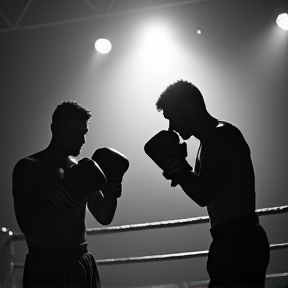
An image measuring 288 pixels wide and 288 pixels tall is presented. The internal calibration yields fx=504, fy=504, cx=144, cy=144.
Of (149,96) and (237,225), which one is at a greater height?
(149,96)

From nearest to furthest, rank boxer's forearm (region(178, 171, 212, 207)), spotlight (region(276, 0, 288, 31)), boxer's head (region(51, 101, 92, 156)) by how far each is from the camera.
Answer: boxer's forearm (region(178, 171, 212, 207)) → boxer's head (region(51, 101, 92, 156)) → spotlight (region(276, 0, 288, 31))

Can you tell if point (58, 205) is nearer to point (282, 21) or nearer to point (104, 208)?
point (104, 208)

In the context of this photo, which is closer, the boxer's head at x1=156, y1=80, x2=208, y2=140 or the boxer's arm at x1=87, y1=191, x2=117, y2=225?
the boxer's head at x1=156, y1=80, x2=208, y2=140

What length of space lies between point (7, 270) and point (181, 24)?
2319 mm

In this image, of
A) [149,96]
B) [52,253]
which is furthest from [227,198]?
[149,96]

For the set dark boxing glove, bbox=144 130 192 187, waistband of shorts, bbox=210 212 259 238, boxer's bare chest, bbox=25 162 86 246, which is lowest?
waistband of shorts, bbox=210 212 259 238

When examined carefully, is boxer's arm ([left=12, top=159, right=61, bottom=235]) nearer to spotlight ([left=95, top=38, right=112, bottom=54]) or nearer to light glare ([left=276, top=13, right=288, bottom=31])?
spotlight ([left=95, top=38, right=112, bottom=54])

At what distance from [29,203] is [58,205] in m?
0.10

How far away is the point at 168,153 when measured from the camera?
1777mm

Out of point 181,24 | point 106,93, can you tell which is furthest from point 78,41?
point 181,24

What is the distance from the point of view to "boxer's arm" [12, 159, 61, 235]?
1.72m

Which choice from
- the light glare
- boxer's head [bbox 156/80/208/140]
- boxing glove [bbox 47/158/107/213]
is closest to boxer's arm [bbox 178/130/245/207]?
boxer's head [bbox 156/80/208/140]

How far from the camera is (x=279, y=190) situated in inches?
150

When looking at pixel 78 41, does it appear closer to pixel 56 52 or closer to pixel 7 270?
pixel 56 52
